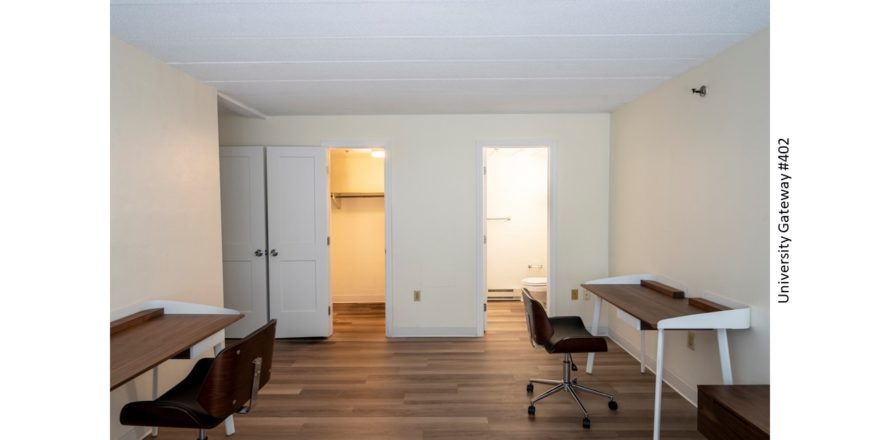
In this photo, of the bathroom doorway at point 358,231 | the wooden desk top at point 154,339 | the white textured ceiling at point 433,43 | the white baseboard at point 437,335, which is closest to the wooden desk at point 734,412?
the white textured ceiling at point 433,43

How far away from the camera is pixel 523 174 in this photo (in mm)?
6746

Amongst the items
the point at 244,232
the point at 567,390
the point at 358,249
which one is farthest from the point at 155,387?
the point at 358,249

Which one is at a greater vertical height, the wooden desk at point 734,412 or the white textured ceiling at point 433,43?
the white textured ceiling at point 433,43

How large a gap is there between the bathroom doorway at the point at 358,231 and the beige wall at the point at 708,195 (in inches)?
134

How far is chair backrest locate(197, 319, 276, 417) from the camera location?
1951 millimetres

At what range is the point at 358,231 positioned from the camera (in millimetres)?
6586

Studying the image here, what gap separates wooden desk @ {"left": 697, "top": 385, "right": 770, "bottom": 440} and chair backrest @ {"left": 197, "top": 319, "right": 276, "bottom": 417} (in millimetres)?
2038

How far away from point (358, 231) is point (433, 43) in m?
4.19

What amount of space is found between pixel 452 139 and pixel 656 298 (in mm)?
2501

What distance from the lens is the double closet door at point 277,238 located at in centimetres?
475

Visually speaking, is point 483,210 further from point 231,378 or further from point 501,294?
point 231,378

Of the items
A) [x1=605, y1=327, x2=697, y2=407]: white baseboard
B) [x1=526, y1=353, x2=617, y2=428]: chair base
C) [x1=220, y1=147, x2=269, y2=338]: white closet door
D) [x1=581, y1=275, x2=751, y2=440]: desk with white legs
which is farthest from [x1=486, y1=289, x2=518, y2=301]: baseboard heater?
[x1=526, y1=353, x2=617, y2=428]: chair base

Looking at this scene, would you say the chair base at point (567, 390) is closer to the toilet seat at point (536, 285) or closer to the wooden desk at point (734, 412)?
the wooden desk at point (734, 412)
